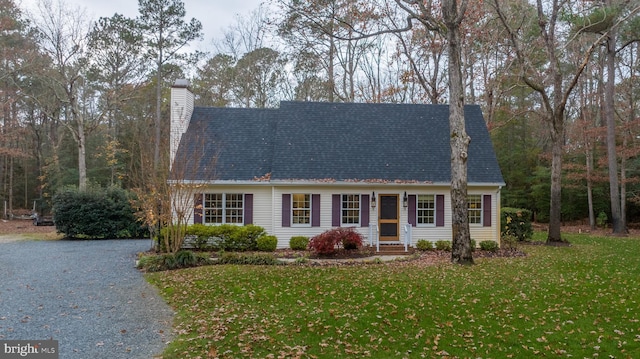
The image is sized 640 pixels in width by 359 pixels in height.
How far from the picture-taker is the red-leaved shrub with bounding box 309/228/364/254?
42.9 feet

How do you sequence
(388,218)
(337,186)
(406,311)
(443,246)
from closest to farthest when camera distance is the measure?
(406,311) → (443,246) → (337,186) → (388,218)

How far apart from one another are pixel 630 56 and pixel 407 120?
17757mm

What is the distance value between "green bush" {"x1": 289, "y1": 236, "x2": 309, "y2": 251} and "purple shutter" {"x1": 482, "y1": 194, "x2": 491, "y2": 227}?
21.4ft

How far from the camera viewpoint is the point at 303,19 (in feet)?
52.4

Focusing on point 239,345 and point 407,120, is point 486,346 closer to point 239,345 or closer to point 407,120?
point 239,345

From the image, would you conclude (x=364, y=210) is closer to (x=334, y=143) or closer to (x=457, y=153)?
(x=334, y=143)

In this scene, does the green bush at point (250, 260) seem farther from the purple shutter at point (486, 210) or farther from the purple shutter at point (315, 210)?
the purple shutter at point (486, 210)

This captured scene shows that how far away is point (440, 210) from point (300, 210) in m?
5.13

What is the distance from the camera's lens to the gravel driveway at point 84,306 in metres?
5.97

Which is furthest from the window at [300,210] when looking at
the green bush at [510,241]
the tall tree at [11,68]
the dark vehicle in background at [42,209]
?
the dark vehicle in background at [42,209]

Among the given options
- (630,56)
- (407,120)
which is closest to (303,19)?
(407,120)

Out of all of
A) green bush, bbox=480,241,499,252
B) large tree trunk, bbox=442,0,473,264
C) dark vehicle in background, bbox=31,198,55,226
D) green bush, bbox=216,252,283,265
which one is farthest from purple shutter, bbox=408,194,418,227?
dark vehicle in background, bbox=31,198,55,226

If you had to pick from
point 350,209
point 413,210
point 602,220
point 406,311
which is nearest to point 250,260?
point 350,209

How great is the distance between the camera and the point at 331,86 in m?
27.4
